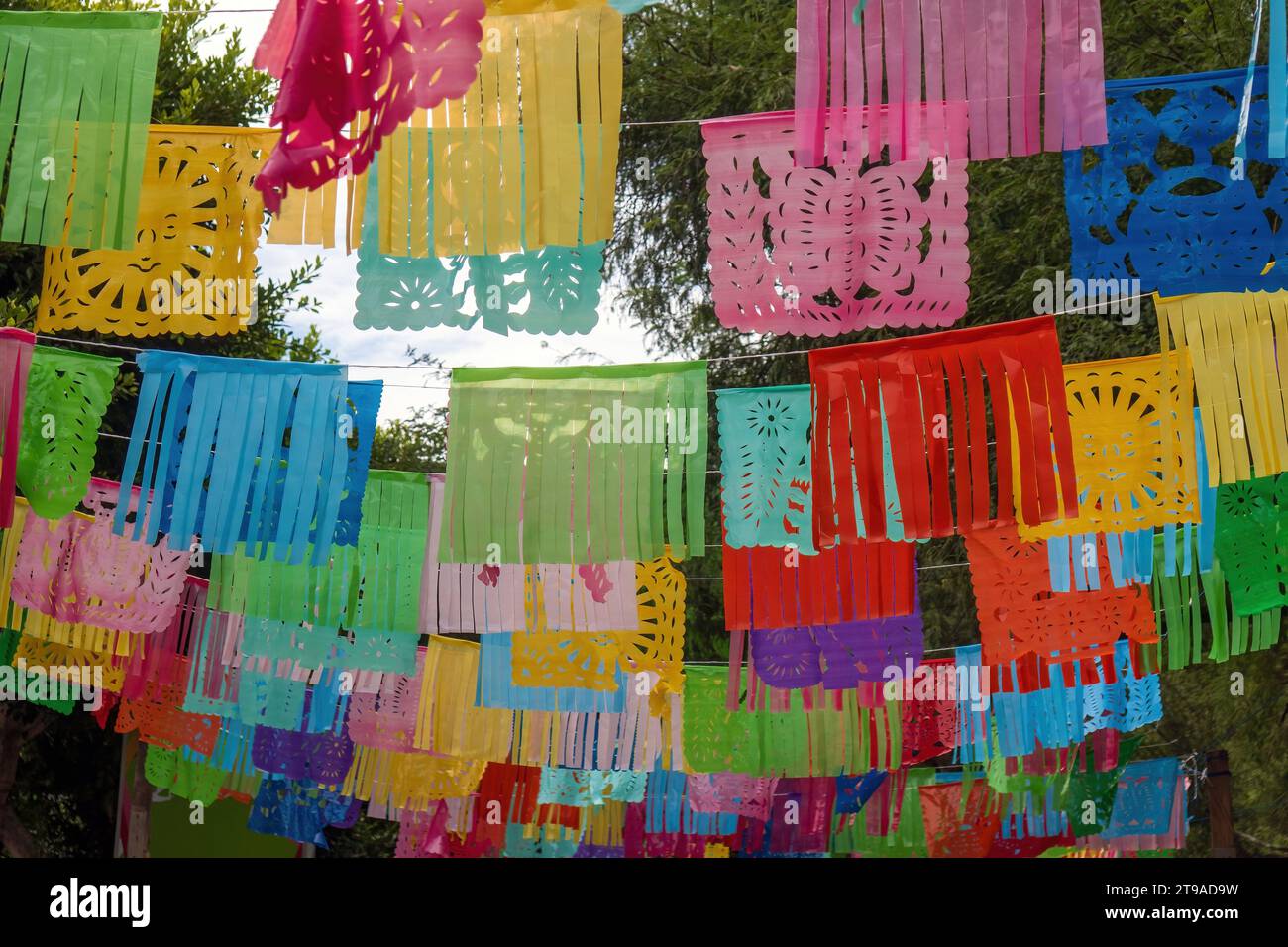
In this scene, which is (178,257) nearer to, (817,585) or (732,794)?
(817,585)

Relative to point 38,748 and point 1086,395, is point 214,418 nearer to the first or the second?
point 1086,395

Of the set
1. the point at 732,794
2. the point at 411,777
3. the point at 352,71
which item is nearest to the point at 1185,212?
the point at 352,71

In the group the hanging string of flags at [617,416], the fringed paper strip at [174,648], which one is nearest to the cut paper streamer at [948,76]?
the hanging string of flags at [617,416]

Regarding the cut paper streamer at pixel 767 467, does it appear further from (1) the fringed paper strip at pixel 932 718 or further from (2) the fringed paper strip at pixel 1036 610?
(1) the fringed paper strip at pixel 932 718

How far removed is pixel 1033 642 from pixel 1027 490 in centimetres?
168

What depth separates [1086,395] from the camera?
5.86 metres

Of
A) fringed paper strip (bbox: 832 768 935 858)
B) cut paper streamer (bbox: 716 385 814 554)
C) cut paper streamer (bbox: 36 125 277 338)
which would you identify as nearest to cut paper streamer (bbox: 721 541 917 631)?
cut paper streamer (bbox: 716 385 814 554)

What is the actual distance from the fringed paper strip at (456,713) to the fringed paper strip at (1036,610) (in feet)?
9.19

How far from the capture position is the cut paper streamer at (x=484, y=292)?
5.07 m

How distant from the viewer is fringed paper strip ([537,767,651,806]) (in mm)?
9242

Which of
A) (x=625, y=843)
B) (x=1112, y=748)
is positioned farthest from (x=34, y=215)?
(x=1112, y=748)

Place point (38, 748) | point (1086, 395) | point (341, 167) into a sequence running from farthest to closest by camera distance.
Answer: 1. point (38, 748)
2. point (1086, 395)
3. point (341, 167)

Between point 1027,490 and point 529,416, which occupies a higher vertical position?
point 529,416

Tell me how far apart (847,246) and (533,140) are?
1.21m
